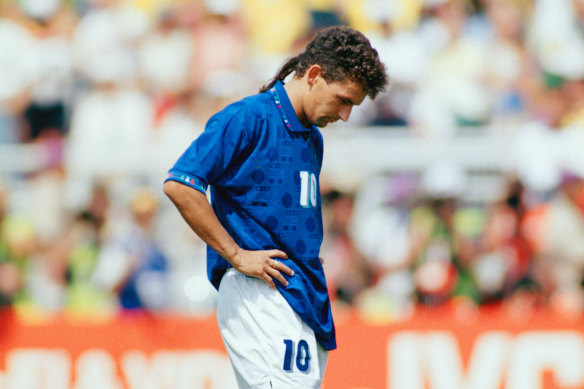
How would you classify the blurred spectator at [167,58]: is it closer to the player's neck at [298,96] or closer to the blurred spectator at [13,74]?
the blurred spectator at [13,74]

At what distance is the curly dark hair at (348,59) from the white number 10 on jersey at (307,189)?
1.23 feet

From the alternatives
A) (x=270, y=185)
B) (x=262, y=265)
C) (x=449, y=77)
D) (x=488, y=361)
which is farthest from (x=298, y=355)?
(x=449, y=77)

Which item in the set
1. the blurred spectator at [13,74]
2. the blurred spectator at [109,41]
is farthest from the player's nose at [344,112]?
the blurred spectator at [13,74]

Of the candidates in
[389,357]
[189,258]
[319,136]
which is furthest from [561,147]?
[319,136]

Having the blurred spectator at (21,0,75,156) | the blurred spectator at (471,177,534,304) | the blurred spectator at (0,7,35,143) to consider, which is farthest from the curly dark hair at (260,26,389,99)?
the blurred spectator at (0,7,35,143)

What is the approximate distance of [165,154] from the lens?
26.1 feet

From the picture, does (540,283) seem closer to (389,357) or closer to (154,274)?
(389,357)

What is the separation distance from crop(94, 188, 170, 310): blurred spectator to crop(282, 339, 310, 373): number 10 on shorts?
3890 millimetres

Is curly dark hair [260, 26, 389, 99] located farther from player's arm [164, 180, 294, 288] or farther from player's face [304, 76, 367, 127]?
player's arm [164, 180, 294, 288]

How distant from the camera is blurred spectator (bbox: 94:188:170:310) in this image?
23.0 ft

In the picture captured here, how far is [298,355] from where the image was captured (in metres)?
3.27

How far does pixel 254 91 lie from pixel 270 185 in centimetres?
502

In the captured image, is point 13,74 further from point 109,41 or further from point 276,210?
point 276,210

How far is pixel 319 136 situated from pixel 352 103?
30cm
